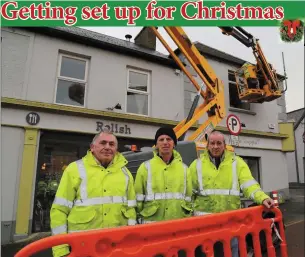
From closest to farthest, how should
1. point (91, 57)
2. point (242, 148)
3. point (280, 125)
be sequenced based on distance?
point (91, 57)
point (242, 148)
point (280, 125)

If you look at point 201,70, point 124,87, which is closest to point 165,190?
point 201,70

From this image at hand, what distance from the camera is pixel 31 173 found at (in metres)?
6.91

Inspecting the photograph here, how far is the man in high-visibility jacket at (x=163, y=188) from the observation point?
9.01 ft

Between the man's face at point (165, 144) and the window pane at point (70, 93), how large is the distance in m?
5.77

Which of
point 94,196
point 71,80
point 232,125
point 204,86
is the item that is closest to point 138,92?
point 71,80

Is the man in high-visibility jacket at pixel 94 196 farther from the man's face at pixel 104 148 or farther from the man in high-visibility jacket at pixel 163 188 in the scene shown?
the man in high-visibility jacket at pixel 163 188

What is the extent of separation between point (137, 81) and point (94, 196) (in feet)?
23.7

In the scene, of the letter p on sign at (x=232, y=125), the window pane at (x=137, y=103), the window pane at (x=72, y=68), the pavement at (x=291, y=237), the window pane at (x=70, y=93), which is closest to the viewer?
the pavement at (x=291, y=237)

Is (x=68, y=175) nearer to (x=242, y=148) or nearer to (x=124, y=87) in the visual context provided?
(x=124, y=87)

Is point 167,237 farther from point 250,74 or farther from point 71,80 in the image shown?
point 250,74

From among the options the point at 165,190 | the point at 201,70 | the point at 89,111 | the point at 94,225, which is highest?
the point at 201,70

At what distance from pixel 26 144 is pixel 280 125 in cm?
1029

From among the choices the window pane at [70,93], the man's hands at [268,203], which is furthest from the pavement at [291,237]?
the window pane at [70,93]

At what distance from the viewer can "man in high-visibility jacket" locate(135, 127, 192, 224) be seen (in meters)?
2.75
